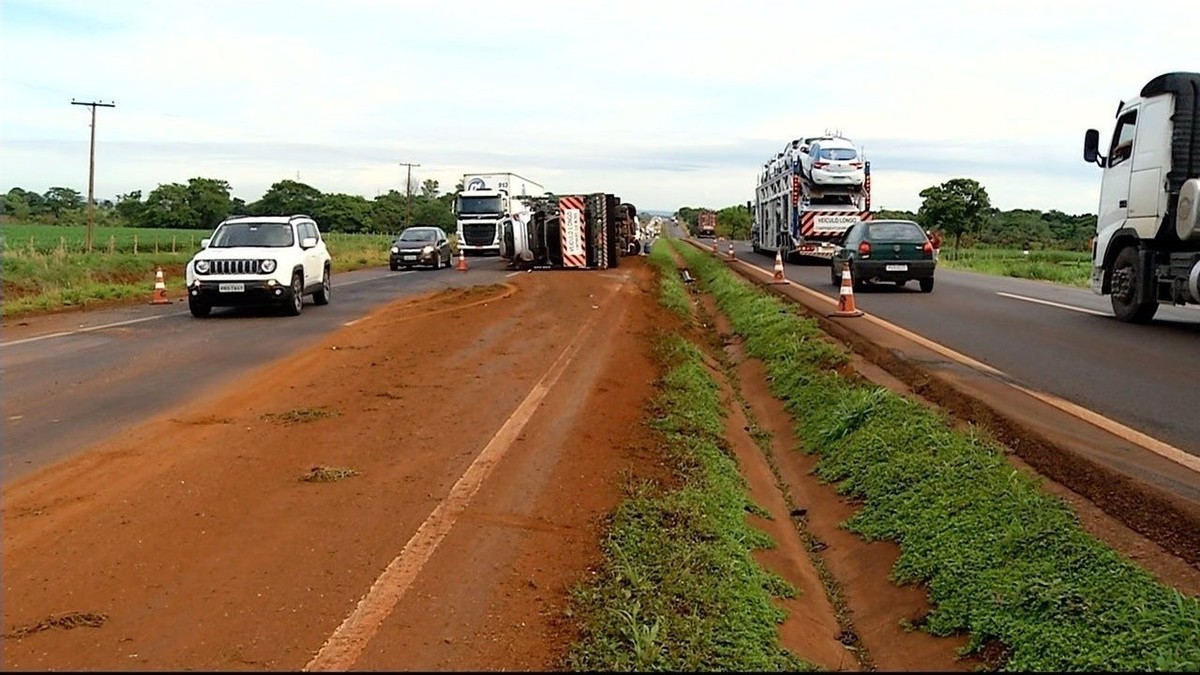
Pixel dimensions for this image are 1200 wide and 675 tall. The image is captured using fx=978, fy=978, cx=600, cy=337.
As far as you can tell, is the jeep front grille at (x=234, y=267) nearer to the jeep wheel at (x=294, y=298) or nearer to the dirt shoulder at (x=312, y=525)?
the jeep wheel at (x=294, y=298)

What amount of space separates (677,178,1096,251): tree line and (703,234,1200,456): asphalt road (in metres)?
12.6

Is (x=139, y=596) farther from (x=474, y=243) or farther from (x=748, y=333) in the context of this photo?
(x=474, y=243)

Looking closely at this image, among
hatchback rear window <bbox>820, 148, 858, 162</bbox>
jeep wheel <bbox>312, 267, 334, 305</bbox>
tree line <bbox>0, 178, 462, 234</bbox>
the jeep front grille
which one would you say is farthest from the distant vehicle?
tree line <bbox>0, 178, 462, 234</bbox>

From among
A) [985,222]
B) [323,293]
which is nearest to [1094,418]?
[323,293]

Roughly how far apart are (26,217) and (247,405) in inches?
3186

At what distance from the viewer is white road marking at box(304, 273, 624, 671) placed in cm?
391

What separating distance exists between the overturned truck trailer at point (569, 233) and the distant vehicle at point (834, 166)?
21.1ft

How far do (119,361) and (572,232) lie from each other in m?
19.8

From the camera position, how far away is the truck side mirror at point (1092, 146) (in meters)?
14.5

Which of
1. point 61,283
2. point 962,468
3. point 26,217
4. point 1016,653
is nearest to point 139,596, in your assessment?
point 1016,653

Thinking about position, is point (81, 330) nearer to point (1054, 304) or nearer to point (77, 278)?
point (77, 278)

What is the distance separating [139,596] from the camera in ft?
14.4

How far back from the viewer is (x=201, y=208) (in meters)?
81.3

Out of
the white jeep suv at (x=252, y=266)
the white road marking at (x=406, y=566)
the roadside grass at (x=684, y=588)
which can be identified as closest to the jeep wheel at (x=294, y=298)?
the white jeep suv at (x=252, y=266)
